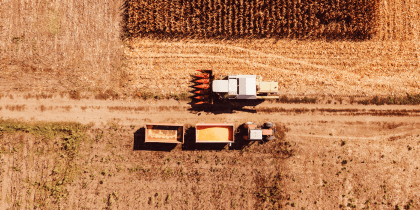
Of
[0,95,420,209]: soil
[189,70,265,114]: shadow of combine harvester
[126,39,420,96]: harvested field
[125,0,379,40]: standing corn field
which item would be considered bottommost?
[0,95,420,209]: soil

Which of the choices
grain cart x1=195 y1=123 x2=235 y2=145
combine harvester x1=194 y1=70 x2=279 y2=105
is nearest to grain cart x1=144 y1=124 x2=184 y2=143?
grain cart x1=195 y1=123 x2=235 y2=145

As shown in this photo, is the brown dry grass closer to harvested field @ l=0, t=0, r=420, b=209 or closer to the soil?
harvested field @ l=0, t=0, r=420, b=209

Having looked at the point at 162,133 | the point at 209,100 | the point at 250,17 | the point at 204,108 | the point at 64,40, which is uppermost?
the point at 250,17

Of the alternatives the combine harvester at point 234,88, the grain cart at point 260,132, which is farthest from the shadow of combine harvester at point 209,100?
the grain cart at point 260,132

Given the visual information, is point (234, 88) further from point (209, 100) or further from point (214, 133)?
point (214, 133)

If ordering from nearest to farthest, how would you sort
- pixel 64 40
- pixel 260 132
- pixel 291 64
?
pixel 260 132
pixel 64 40
pixel 291 64

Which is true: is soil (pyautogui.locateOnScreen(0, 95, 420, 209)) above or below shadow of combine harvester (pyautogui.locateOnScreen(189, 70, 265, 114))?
below

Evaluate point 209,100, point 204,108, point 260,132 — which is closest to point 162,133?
point 204,108

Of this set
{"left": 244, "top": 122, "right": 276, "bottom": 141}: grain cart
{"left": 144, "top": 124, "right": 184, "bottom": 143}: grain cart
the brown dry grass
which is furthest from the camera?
the brown dry grass
